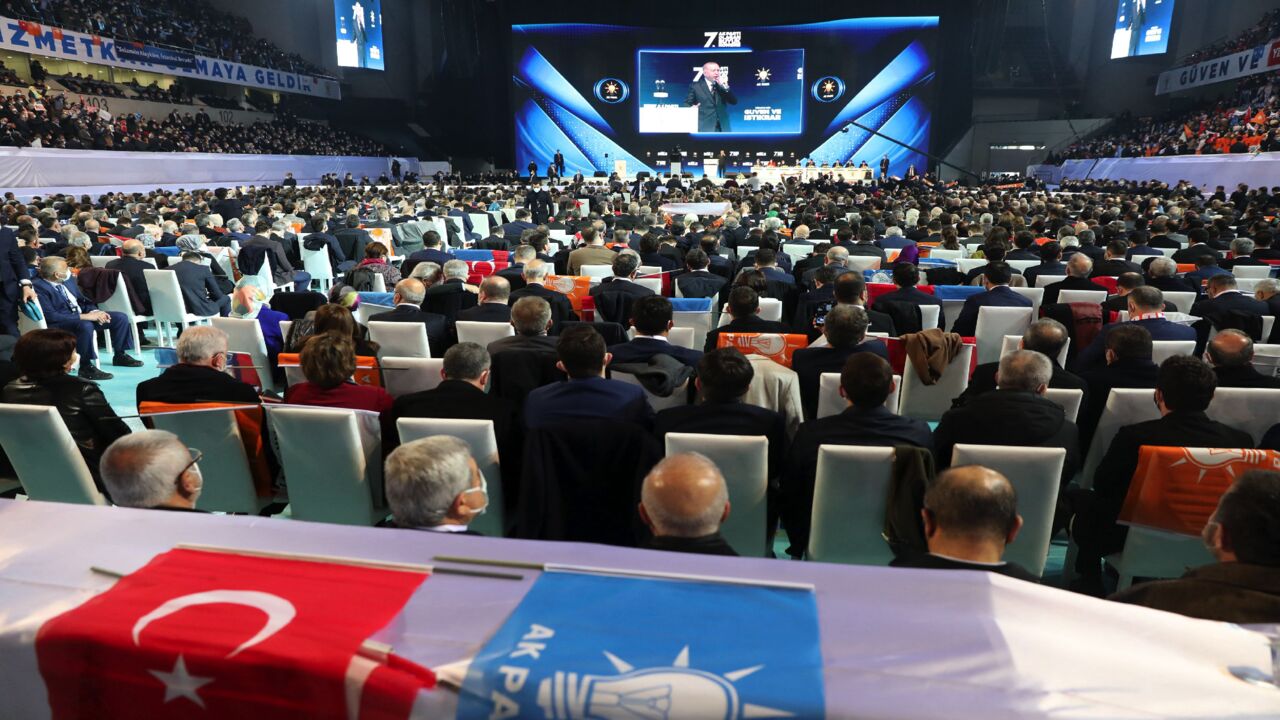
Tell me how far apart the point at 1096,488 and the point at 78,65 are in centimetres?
2791

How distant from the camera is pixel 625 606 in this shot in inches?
49.4

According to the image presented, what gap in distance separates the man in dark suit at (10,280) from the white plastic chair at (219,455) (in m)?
3.95

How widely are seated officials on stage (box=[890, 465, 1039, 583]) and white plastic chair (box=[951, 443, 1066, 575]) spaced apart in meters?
0.70

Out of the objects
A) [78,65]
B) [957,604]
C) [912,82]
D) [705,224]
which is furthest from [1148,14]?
[78,65]

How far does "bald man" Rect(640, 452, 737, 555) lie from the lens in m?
1.82

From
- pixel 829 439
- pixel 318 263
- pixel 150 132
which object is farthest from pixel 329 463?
pixel 150 132

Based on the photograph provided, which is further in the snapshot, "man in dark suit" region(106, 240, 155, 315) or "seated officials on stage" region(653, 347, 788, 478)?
"man in dark suit" region(106, 240, 155, 315)

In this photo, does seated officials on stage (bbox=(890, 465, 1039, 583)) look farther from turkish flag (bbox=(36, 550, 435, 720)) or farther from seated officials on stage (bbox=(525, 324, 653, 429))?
seated officials on stage (bbox=(525, 324, 653, 429))

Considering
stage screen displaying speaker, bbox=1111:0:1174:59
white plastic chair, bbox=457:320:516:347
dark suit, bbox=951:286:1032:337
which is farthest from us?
stage screen displaying speaker, bbox=1111:0:1174:59

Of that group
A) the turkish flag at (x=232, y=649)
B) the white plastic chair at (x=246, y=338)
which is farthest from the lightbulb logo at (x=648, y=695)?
the white plastic chair at (x=246, y=338)

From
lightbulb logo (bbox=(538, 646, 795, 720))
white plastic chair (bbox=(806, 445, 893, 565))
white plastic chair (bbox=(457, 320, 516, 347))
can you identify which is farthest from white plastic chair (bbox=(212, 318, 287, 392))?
lightbulb logo (bbox=(538, 646, 795, 720))

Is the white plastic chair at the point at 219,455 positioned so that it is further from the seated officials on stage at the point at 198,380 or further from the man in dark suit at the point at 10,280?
the man in dark suit at the point at 10,280

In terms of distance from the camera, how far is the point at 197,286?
6.88 meters

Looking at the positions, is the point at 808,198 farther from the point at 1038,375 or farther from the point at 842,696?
the point at 842,696
